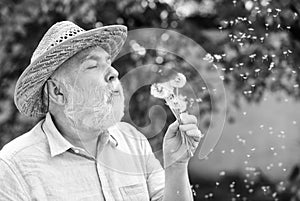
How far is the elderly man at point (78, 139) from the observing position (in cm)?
149

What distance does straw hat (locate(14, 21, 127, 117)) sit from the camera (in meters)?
1.50

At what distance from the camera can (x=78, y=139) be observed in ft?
5.13

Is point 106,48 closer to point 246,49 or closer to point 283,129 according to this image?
point 246,49

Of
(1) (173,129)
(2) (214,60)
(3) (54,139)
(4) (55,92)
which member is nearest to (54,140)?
(3) (54,139)

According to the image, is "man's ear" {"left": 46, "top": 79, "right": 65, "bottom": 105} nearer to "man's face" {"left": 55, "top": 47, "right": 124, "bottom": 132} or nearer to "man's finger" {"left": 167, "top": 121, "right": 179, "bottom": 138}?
"man's face" {"left": 55, "top": 47, "right": 124, "bottom": 132}

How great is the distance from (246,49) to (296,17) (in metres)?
0.28

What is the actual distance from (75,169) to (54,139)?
84mm

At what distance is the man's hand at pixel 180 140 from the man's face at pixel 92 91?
0.43 feet

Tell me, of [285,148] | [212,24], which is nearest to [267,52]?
[212,24]

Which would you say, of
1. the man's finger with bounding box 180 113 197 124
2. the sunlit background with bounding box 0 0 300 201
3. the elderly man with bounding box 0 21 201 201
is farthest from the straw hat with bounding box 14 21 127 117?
the sunlit background with bounding box 0 0 300 201

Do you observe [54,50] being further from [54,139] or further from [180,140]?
[180,140]

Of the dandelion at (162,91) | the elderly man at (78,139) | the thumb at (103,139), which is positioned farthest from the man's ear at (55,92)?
the dandelion at (162,91)

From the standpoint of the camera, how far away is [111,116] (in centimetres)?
149

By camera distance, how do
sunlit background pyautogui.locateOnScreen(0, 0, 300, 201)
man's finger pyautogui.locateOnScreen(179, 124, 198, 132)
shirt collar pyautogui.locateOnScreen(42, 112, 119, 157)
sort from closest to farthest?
man's finger pyautogui.locateOnScreen(179, 124, 198, 132) < shirt collar pyautogui.locateOnScreen(42, 112, 119, 157) < sunlit background pyautogui.locateOnScreen(0, 0, 300, 201)
